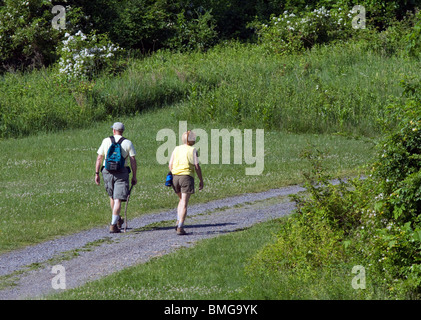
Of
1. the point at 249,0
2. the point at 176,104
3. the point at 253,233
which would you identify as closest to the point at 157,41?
the point at 249,0

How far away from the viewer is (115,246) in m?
12.0

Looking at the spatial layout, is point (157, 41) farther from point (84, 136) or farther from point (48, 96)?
point (84, 136)

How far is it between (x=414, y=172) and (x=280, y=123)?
50.5ft

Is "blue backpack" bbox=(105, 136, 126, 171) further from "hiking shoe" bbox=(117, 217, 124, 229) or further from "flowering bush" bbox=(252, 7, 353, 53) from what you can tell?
"flowering bush" bbox=(252, 7, 353, 53)

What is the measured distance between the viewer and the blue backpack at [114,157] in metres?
12.7

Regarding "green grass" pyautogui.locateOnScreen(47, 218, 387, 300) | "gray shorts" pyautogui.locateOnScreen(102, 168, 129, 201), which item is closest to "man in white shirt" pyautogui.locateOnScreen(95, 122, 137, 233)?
"gray shorts" pyautogui.locateOnScreen(102, 168, 129, 201)

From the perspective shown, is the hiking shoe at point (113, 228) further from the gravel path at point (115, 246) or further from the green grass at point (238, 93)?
the green grass at point (238, 93)

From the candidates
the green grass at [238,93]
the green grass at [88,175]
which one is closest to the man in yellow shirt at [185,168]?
the green grass at [88,175]

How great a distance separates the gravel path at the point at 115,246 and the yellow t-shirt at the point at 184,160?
3.98 feet

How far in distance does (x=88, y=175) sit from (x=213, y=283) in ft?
32.1

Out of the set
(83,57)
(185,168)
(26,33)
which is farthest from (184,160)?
(26,33)

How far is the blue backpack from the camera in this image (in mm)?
12688

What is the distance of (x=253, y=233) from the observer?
40.8ft

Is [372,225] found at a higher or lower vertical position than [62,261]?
higher
